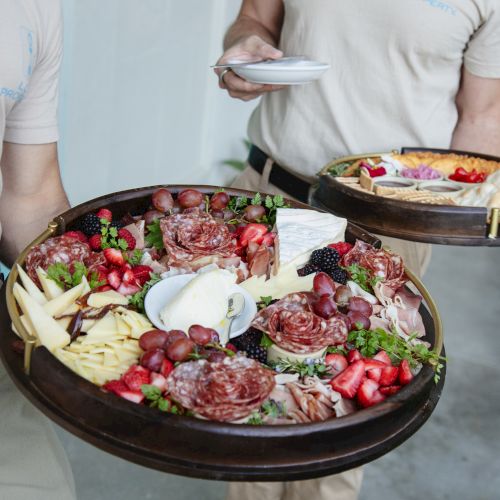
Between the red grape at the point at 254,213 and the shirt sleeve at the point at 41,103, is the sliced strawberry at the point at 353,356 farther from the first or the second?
the shirt sleeve at the point at 41,103

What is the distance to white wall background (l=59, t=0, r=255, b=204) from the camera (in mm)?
2900

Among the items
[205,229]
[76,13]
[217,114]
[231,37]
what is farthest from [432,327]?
[217,114]

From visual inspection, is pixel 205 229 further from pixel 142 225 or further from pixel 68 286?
pixel 68 286

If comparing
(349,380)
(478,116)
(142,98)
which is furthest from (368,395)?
(142,98)

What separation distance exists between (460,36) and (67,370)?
1.54 m

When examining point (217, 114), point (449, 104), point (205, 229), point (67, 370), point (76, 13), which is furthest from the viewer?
point (217, 114)

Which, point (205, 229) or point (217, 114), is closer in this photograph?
point (205, 229)

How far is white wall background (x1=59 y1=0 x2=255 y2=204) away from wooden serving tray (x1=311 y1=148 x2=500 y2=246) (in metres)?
1.45

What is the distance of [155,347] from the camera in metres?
1.15

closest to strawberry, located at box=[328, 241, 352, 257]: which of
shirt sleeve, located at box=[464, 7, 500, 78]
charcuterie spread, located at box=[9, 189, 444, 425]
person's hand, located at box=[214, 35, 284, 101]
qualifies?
charcuterie spread, located at box=[9, 189, 444, 425]

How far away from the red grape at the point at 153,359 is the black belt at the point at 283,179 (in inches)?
46.3

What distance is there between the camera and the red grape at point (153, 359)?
112 cm

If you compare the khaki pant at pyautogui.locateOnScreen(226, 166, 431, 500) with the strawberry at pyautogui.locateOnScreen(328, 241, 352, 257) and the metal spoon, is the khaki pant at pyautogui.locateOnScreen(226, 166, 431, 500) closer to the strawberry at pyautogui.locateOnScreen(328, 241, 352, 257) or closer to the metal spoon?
the strawberry at pyautogui.locateOnScreen(328, 241, 352, 257)

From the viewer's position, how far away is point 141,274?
1360 millimetres
